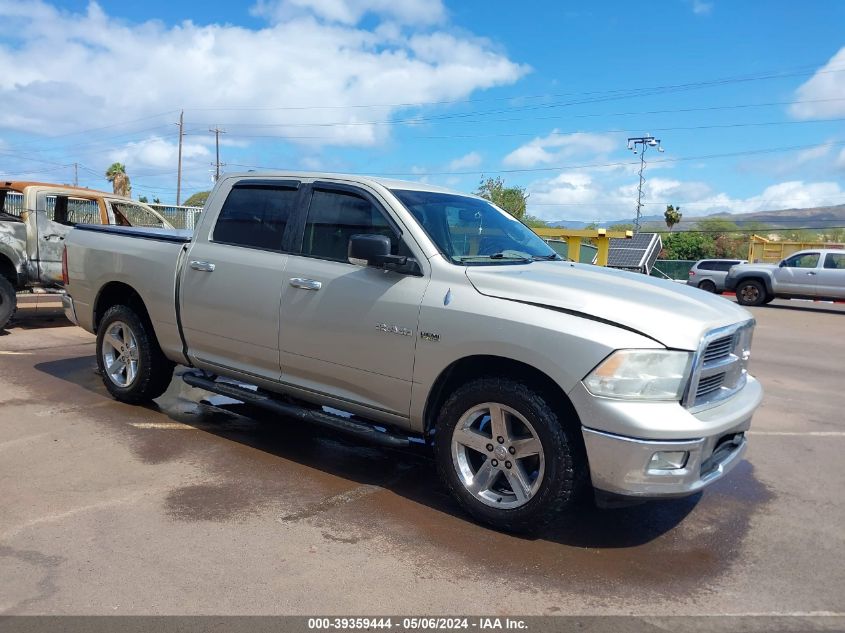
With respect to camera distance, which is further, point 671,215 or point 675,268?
point 671,215

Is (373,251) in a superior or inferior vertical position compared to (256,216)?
inferior

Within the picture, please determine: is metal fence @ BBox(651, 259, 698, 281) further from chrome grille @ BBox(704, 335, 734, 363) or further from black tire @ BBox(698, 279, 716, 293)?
chrome grille @ BBox(704, 335, 734, 363)

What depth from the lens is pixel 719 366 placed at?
3.90 metres

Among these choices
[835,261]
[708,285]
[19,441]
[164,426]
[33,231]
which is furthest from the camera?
[708,285]

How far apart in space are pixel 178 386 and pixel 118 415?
143 centimetres

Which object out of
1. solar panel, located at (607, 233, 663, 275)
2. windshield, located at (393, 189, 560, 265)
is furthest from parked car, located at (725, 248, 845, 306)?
windshield, located at (393, 189, 560, 265)

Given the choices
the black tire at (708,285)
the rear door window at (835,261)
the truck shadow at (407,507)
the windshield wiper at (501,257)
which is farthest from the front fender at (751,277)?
the windshield wiper at (501,257)

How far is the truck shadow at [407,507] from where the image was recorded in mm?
3797

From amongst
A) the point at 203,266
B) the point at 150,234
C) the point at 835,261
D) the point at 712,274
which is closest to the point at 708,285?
the point at 712,274

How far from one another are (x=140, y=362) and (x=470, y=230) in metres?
3.17

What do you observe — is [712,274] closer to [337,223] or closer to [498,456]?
[337,223]

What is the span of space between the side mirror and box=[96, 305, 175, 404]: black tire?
8.68 ft

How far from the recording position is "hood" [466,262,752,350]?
144 inches

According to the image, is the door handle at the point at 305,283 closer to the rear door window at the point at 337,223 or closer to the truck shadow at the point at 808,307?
the rear door window at the point at 337,223
